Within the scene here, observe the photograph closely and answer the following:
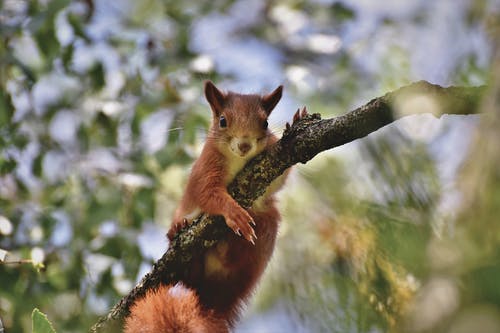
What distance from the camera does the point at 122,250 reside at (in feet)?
10.8

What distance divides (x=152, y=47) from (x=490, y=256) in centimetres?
372

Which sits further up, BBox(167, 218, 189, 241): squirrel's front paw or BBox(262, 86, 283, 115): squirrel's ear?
BBox(262, 86, 283, 115): squirrel's ear

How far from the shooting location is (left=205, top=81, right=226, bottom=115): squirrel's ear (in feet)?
9.59

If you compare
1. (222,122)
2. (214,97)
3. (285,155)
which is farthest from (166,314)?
(214,97)

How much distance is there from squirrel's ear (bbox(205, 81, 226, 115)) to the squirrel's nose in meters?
0.56

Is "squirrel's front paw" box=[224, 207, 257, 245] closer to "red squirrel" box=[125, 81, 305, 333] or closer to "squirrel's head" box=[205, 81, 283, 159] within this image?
"red squirrel" box=[125, 81, 305, 333]

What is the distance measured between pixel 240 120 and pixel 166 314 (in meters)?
1.01

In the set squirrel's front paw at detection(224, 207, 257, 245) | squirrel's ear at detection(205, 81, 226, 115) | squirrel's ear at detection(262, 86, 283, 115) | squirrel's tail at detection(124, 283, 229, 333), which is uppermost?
squirrel's ear at detection(205, 81, 226, 115)

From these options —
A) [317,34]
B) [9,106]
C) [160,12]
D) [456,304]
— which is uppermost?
[160,12]

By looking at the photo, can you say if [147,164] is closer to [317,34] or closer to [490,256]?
[317,34]

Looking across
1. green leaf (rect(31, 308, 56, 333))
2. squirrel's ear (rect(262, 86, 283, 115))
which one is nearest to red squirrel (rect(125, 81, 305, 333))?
squirrel's ear (rect(262, 86, 283, 115))

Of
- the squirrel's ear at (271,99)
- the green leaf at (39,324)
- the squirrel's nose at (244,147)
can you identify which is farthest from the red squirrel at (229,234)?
the green leaf at (39,324)

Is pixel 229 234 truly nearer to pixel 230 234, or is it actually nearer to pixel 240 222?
pixel 230 234

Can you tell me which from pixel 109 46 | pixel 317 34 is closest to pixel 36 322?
pixel 109 46
